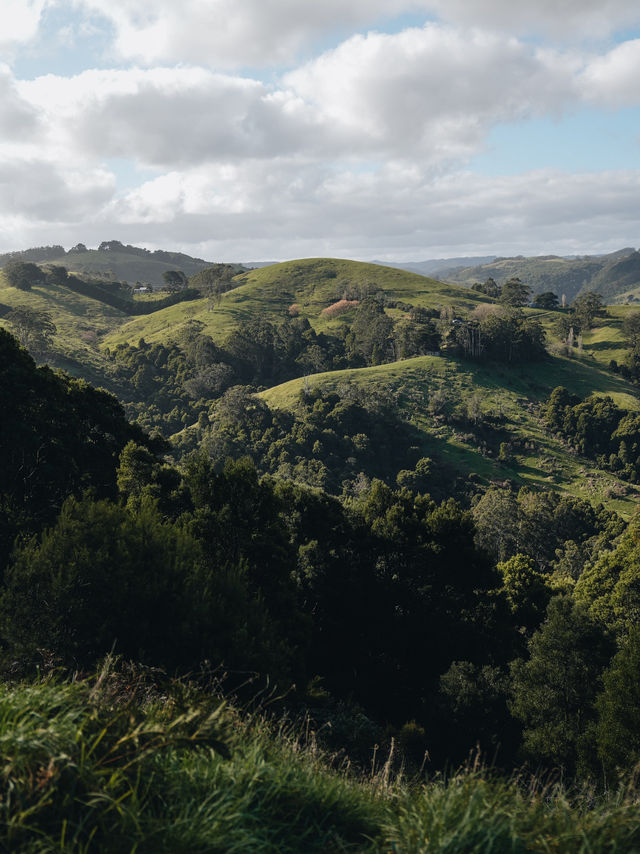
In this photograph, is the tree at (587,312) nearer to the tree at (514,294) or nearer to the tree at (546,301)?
the tree at (546,301)

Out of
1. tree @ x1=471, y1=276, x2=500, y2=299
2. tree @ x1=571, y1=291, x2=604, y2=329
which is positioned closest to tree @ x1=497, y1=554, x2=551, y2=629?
tree @ x1=571, y1=291, x2=604, y2=329

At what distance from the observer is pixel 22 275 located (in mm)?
152625

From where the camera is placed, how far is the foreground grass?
12.4 feet

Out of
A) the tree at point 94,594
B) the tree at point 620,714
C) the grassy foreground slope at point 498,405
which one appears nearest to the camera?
the tree at point 94,594

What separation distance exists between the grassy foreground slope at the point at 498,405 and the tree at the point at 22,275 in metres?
95.5

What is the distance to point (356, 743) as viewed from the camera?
13.0 m

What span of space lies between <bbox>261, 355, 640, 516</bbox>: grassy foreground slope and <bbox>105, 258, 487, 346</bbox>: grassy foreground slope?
104 ft

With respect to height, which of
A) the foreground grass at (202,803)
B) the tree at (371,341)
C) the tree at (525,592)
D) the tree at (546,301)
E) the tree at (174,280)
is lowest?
the tree at (525,592)

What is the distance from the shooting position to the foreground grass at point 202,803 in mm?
3779

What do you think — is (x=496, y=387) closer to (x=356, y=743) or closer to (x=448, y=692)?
(x=448, y=692)

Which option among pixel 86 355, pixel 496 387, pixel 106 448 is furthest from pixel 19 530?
pixel 86 355

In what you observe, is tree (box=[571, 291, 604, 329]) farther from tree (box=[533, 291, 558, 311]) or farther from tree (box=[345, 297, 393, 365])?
tree (box=[345, 297, 393, 365])

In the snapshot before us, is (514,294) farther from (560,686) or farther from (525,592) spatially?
(560,686)

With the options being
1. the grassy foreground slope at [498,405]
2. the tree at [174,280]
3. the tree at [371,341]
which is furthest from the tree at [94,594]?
the tree at [174,280]
